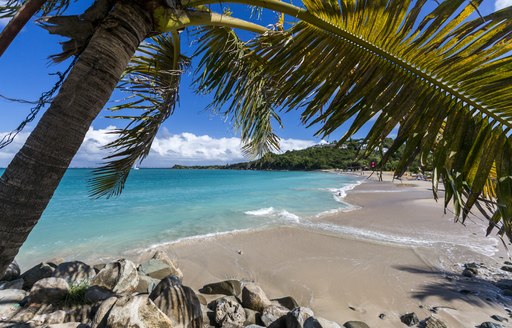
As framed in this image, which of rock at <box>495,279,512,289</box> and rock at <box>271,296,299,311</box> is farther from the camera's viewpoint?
rock at <box>495,279,512,289</box>

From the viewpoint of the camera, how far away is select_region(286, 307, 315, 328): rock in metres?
3.10

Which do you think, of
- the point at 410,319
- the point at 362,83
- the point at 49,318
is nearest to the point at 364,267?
the point at 410,319

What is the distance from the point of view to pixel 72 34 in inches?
48.0

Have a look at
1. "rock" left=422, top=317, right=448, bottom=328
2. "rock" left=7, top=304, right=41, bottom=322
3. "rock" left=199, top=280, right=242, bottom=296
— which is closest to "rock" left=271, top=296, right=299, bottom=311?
"rock" left=199, top=280, right=242, bottom=296

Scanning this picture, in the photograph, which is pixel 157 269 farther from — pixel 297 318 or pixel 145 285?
pixel 297 318

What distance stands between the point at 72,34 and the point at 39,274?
499 centimetres

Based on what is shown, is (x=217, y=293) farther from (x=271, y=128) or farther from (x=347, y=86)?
(x=347, y=86)

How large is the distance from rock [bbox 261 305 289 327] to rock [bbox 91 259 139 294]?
2.08 metres

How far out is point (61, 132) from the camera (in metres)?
1.09

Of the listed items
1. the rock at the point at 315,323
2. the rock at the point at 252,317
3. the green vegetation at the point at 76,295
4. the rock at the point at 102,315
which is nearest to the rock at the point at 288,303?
the rock at the point at 252,317

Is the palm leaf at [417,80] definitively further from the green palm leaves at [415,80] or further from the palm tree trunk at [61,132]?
the palm tree trunk at [61,132]

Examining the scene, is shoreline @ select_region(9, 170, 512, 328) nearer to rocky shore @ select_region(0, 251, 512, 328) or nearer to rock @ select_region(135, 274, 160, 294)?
rocky shore @ select_region(0, 251, 512, 328)

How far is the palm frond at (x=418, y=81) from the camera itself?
3.51 feet

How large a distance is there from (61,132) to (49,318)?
3273 millimetres
